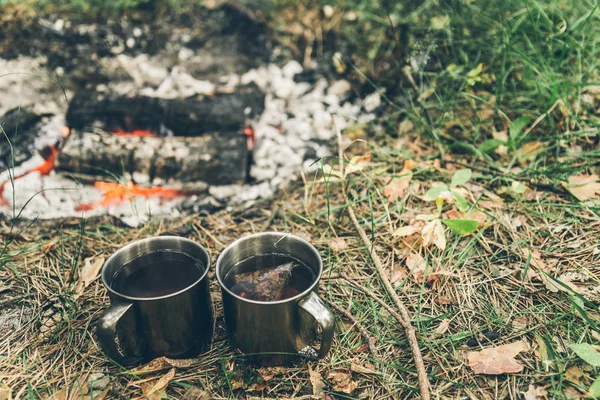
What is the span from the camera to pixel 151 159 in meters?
2.51

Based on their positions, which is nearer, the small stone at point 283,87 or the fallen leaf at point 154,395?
the fallen leaf at point 154,395

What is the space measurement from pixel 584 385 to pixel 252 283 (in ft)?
3.66

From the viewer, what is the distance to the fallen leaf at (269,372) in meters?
1.50

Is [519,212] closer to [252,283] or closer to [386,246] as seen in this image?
[386,246]

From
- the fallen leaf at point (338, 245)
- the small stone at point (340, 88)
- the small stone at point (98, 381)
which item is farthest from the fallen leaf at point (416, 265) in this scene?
the small stone at point (340, 88)

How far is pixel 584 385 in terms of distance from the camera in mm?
1378

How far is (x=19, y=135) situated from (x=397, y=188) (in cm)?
227

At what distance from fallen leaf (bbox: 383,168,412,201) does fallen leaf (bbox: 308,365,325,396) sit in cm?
94

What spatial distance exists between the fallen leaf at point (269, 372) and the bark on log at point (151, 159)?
4.08ft

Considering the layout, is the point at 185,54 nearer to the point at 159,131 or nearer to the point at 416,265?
the point at 159,131

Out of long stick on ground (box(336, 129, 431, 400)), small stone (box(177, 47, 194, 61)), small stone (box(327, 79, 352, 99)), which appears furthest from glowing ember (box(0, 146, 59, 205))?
small stone (box(327, 79, 352, 99))

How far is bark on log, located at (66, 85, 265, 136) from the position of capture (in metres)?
2.71

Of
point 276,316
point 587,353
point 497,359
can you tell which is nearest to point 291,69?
point 276,316

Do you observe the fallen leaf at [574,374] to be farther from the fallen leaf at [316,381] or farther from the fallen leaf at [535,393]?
the fallen leaf at [316,381]
